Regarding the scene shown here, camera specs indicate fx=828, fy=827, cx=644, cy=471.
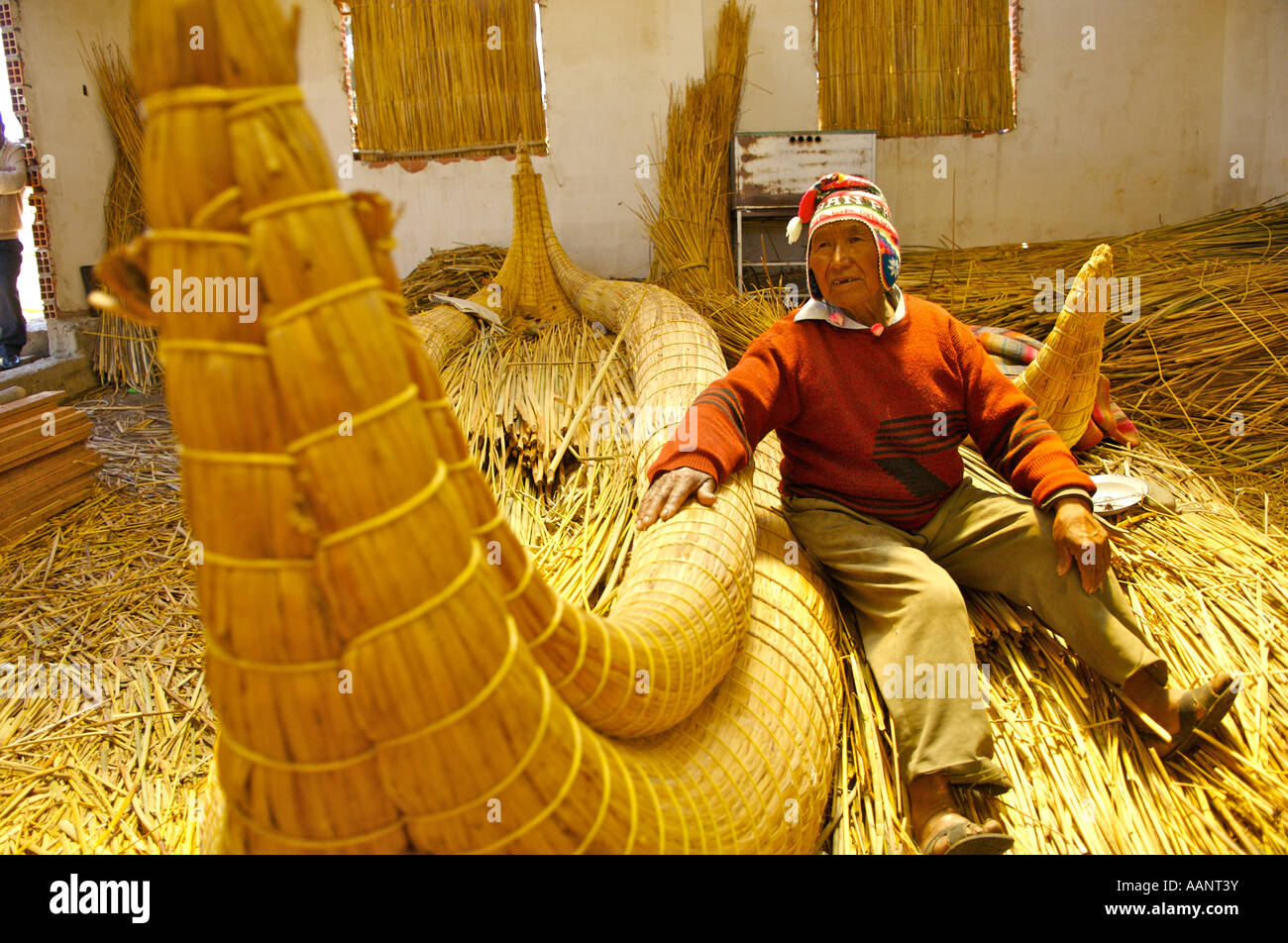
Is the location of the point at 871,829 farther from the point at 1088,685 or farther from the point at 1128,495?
the point at 1128,495

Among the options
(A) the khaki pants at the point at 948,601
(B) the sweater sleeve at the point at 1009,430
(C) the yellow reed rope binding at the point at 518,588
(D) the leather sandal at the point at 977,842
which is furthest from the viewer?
(B) the sweater sleeve at the point at 1009,430

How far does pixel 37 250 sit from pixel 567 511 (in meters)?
4.87

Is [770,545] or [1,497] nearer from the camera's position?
[770,545]

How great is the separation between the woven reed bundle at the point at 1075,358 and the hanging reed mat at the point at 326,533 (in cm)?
197

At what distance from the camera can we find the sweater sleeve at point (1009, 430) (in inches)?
68.3

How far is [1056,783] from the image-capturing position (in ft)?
4.87

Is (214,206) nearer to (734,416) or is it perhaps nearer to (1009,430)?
(734,416)

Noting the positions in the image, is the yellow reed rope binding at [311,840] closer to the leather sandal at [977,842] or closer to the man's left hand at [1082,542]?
the leather sandal at [977,842]

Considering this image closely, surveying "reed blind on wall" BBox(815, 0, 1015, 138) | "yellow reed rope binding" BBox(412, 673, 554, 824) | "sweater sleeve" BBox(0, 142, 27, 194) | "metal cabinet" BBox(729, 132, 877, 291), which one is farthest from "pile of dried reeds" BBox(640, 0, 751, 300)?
"sweater sleeve" BBox(0, 142, 27, 194)

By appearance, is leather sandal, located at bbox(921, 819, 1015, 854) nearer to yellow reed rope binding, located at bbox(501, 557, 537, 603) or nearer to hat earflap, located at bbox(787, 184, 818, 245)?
yellow reed rope binding, located at bbox(501, 557, 537, 603)

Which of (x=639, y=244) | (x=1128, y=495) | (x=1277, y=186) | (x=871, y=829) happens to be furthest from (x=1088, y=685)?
(x=1277, y=186)

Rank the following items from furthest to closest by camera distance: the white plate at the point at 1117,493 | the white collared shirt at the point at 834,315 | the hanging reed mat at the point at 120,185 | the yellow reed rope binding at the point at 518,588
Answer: the hanging reed mat at the point at 120,185, the white plate at the point at 1117,493, the white collared shirt at the point at 834,315, the yellow reed rope binding at the point at 518,588

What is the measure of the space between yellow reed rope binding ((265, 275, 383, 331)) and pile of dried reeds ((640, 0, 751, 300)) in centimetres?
340

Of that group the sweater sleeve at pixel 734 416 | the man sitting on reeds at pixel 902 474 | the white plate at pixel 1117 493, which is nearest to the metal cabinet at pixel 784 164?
the white plate at pixel 1117 493
